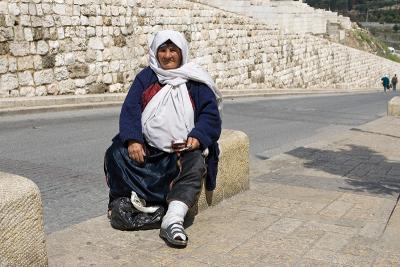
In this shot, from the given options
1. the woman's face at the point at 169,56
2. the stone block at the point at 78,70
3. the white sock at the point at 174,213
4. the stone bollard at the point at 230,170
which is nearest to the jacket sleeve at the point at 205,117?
the woman's face at the point at 169,56

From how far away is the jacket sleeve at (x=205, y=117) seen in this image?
13.6 ft

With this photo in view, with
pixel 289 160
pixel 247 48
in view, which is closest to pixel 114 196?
pixel 289 160

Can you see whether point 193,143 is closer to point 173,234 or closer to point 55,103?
point 173,234

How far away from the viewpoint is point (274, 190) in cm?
562

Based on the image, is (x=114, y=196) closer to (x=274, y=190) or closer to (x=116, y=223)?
(x=116, y=223)

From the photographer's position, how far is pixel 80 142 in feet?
28.5

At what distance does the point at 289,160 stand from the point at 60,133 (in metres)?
4.19

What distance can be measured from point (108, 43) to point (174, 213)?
12.7m

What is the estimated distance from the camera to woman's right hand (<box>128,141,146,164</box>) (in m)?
4.03

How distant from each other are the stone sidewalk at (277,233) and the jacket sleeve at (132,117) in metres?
0.72

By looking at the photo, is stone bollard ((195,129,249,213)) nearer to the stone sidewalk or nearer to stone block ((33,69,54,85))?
the stone sidewalk

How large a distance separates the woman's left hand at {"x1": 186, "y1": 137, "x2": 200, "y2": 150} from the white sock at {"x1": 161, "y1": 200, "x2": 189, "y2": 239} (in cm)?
43

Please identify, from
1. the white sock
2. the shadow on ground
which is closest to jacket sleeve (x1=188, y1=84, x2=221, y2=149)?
the white sock

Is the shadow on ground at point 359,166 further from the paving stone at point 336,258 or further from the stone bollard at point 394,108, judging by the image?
the stone bollard at point 394,108
